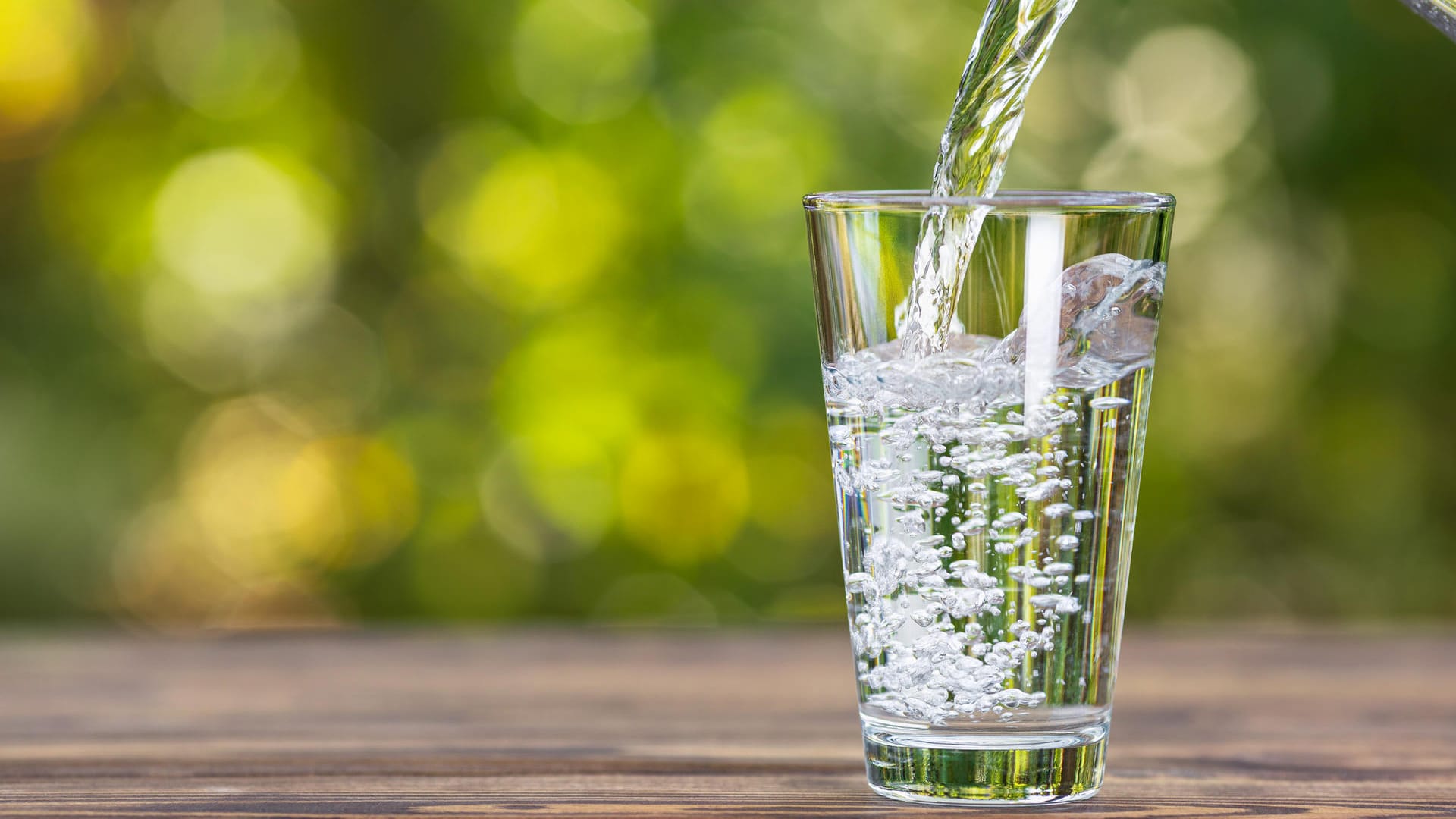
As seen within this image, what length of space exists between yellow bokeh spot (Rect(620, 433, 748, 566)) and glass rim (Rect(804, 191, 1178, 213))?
2141 millimetres

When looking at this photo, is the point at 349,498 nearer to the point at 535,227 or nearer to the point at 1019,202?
the point at 535,227

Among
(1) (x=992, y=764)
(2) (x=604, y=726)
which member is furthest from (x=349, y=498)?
(1) (x=992, y=764)

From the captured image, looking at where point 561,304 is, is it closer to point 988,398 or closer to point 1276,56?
point 1276,56

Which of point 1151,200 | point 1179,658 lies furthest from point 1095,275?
point 1179,658

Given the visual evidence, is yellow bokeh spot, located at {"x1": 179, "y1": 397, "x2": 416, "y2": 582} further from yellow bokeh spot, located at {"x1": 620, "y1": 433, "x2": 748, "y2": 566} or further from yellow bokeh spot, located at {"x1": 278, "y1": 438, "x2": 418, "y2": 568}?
yellow bokeh spot, located at {"x1": 620, "y1": 433, "x2": 748, "y2": 566}

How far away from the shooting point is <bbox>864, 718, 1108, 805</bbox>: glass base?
0.74 meters

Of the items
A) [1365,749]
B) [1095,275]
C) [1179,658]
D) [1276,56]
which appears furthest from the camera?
[1276,56]

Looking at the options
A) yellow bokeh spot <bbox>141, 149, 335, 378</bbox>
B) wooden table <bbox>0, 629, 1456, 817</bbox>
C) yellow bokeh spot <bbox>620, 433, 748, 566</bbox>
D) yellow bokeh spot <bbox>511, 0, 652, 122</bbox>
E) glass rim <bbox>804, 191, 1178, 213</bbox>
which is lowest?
wooden table <bbox>0, 629, 1456, 817</bbox>

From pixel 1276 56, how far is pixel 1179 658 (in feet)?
6.46

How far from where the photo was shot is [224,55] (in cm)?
299

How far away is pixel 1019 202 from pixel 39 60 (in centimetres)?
294

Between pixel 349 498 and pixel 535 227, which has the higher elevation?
pixel 535 227

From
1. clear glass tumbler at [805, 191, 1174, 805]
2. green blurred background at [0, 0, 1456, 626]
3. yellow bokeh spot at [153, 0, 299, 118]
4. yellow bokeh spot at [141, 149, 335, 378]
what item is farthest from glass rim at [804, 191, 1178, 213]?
yellow bokeh spot at [153, 0, 299, 118]

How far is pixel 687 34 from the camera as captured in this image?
9.55 feet
